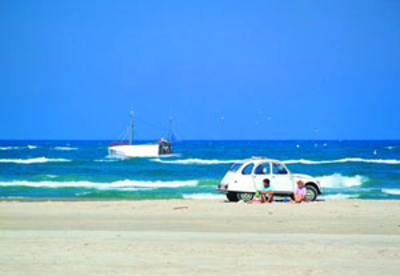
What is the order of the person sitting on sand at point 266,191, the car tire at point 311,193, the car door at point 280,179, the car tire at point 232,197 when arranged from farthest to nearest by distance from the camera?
the car tire at point 311,193
the car tire at point 232,197
the car door at point 280,179
the person sitting on sand at point 266,191

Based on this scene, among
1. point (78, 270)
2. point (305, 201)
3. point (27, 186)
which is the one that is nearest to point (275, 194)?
point (305, 201)

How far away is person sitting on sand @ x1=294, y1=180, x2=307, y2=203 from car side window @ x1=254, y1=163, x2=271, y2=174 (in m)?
1.01

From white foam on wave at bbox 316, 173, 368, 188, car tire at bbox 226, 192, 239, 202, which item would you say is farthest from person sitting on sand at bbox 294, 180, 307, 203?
white foam on wave at bbox 316, 173, 368, 188

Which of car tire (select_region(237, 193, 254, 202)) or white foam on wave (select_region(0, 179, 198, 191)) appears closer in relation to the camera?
car tire (select_region(237, 193, 254, 202))

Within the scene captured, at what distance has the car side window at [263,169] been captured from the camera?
2388 cm

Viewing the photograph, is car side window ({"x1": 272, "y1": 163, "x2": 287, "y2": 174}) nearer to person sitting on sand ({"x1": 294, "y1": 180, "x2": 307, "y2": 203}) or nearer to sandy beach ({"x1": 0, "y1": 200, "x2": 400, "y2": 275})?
person sitting on sand ({"x1": 294, "y1": 180, "x2": 307, "y2": 203})

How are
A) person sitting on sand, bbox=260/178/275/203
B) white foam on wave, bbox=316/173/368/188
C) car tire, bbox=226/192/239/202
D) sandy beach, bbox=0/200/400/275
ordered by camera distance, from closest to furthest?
1. sandy beach, bbox=0/200/400/275
2. person sitting on sand, bbox=260/178/275/203
3. car tire, bbox=226/192/239/202
4. white foam on wave, bbox=316/173/368/188

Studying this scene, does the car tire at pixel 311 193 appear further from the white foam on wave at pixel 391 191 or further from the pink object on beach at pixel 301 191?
the white foam on wave at pixel 391 191

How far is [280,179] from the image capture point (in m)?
24.0

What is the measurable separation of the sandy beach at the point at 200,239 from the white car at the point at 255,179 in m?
0.80

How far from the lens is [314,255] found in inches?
482

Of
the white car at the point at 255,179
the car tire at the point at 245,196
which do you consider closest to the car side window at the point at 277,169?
the white car at the point at 255,179

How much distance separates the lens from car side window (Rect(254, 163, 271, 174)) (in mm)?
23875

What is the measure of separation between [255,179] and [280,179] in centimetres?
83
